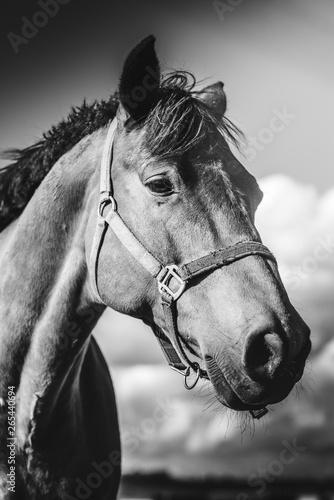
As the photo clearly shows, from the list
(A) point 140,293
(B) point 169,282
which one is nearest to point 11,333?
(A) point 140,293

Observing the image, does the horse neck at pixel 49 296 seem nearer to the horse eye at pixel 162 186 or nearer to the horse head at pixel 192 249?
the horse head at pixel 192 249

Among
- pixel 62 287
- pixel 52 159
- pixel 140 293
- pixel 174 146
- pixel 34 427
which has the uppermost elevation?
pixel 52 159

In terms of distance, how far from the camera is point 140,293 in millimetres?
2723

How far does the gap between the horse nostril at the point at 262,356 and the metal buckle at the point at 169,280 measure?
1.57 ft

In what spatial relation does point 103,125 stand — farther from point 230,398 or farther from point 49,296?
point 230,398

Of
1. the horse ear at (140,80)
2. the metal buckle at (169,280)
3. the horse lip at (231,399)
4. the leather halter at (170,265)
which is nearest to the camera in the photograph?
the horse lip at (231,399)

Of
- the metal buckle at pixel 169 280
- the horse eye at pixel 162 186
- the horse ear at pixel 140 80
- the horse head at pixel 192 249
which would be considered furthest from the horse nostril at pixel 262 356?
the horse ear at pixel 140 80

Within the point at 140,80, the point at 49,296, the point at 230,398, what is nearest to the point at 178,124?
the point at 140,80

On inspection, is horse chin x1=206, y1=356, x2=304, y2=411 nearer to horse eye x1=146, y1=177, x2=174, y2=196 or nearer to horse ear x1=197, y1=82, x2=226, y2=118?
horse eye x1=146, y1=177, x2=174, y2=196

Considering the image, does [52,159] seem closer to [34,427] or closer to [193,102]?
[193,102]

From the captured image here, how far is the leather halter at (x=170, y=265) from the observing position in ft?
8.02

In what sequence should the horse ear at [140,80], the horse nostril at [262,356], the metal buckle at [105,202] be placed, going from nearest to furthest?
the horse nostril at [262,356] → the horse ear at [140,80] → the metal buckle at [105,202]

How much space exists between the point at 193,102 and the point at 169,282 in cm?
104

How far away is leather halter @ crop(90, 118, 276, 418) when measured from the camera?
8.02 feet
